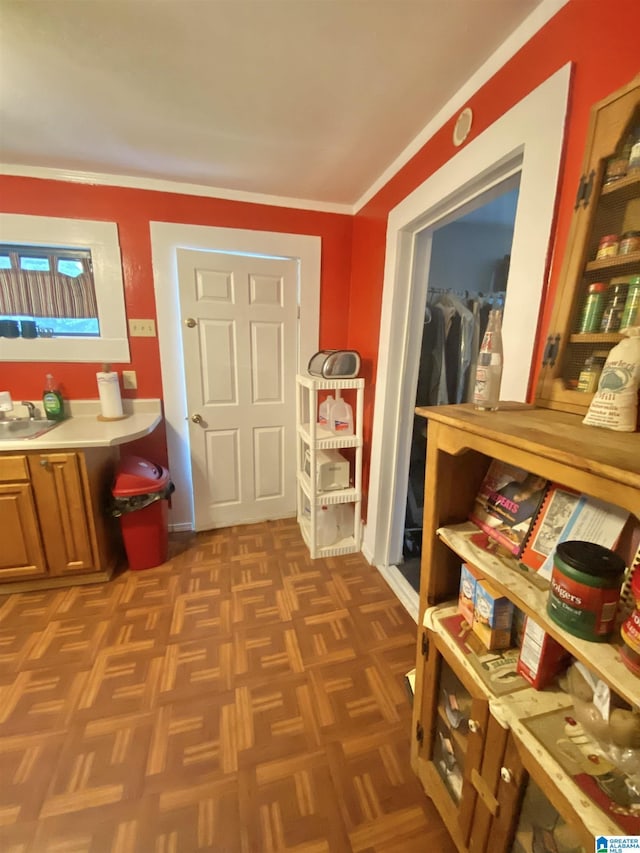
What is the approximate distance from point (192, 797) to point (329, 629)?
752mm

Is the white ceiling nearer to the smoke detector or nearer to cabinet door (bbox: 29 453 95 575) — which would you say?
the smoke detector

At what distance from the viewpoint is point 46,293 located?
2.02 m

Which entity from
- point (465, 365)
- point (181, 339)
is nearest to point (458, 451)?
point (465, 365)

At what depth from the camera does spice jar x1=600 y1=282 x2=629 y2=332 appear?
2.35 feet

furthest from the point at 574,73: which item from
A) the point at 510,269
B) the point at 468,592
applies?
the point at 468,592

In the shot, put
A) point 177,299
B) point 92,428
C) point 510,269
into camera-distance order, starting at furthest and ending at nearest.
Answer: point 177,299 → point 92,428 → point 510,269

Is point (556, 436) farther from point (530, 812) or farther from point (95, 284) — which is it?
point (95, 284)

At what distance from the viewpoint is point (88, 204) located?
6.37 feet

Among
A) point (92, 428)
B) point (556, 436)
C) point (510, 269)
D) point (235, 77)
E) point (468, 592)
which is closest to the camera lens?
point (556, 436)

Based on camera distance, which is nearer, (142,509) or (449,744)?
(449,744)

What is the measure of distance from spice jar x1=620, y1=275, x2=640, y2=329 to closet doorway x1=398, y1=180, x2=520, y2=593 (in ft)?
4.18

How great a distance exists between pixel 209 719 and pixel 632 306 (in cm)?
176

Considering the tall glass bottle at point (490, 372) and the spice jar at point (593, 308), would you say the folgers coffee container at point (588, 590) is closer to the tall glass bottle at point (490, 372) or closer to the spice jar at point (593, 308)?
the tall glass bottle at point (490, 372)

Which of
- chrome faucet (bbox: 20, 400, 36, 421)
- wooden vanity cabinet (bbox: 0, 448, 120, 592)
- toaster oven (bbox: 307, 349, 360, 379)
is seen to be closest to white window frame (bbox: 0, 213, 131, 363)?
chrome faucet (bbox: 20, 400, 36, 421)
